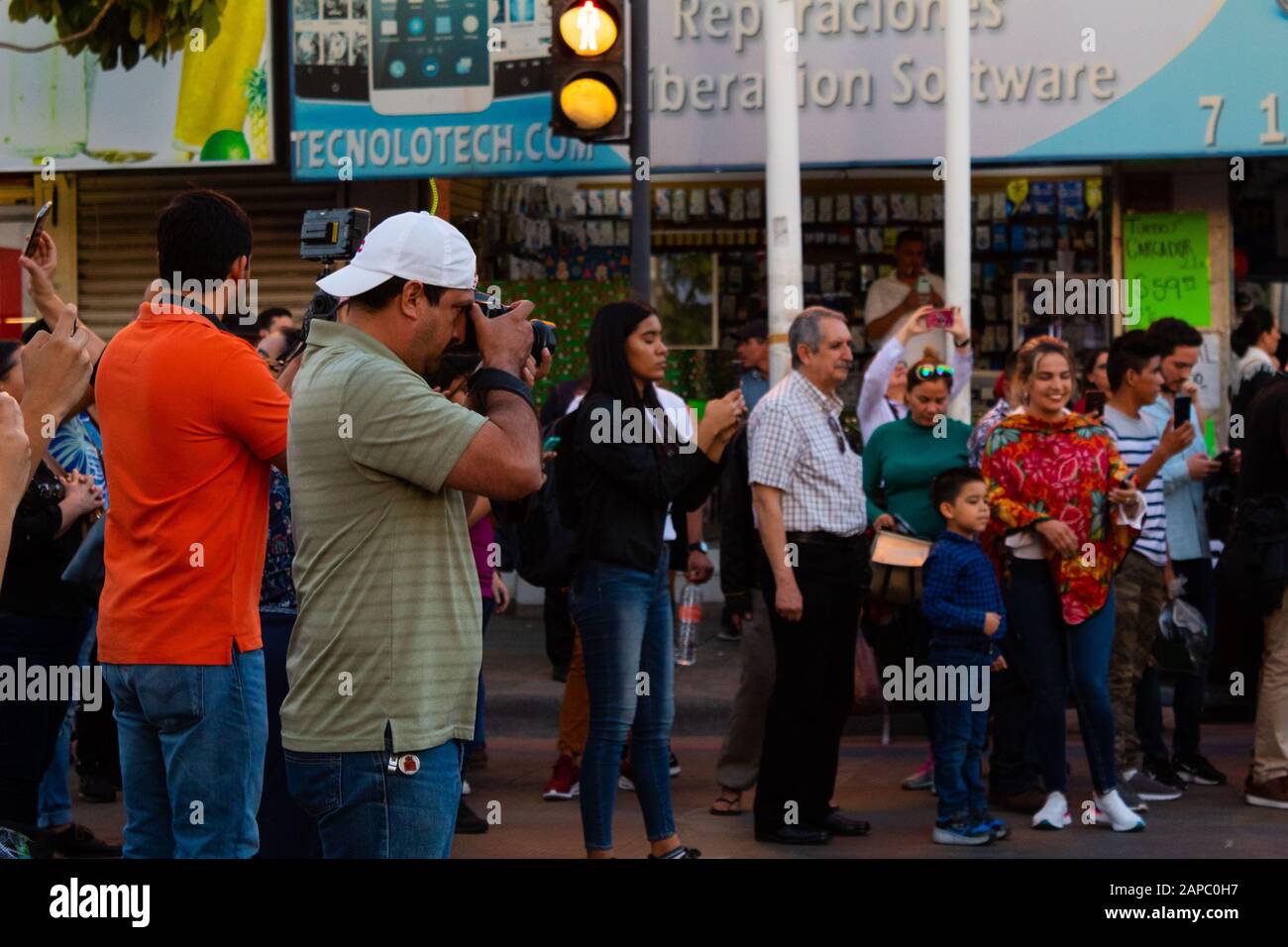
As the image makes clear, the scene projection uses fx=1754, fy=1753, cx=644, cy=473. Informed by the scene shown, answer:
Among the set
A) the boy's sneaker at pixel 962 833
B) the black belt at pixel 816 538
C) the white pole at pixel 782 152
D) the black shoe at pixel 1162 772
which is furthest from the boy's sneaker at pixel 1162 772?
the white pole at pixel 782 152

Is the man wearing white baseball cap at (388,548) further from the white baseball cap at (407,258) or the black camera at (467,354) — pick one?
the black camera at (467,354)

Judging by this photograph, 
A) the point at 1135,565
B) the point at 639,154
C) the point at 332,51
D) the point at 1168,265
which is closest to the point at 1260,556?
the point at 1135,565

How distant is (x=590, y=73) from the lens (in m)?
8.34

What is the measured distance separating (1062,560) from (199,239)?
4.01 m

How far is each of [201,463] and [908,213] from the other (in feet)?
29.7

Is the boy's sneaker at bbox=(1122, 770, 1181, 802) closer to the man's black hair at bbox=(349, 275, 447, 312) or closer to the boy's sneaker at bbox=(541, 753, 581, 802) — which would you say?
the boy's sneaker at bbox=(541, 753, 581, 802)

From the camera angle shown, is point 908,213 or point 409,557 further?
point 908,213

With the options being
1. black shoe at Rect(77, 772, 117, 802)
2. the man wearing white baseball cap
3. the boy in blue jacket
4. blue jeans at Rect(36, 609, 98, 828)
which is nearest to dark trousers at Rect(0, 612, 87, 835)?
blue jeans at Rect(36, 609, 98, 828)

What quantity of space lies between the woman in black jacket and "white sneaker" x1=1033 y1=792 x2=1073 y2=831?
1610 mm

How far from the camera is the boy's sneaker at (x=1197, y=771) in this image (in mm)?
8219

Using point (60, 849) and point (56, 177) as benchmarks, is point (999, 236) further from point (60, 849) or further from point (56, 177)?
point (60, 849)

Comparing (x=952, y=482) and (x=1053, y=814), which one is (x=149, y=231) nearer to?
(x=952, y=482)

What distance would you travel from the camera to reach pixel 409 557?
3.60m
